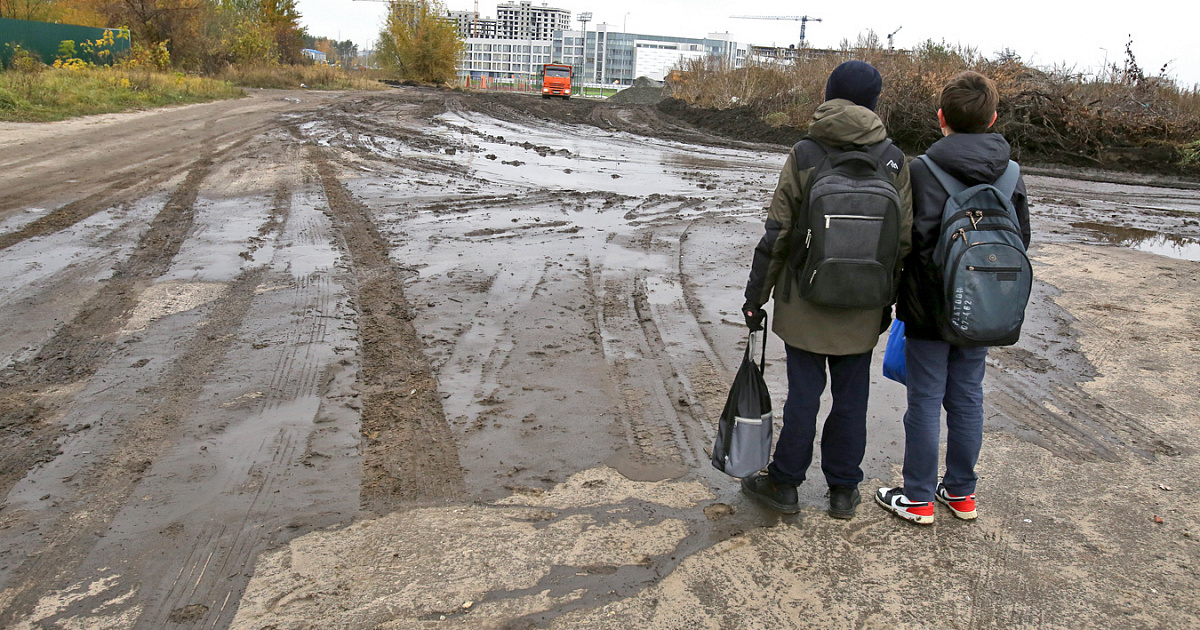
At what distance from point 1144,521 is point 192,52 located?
1671 inches

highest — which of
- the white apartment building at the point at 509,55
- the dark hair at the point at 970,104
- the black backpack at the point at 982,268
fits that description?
the white apartment building at the point at 509,55

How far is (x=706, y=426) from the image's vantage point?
13.6ft

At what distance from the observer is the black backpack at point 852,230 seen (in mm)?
2900

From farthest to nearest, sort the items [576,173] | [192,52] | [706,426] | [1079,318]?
[192,52] < [576,173] < [1079,318] < [706,426]

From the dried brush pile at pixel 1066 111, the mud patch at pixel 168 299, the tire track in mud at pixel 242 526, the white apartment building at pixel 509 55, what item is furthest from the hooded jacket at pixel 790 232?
the white apartment building at pixel 509 55

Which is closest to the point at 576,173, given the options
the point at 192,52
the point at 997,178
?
the point at 997,178

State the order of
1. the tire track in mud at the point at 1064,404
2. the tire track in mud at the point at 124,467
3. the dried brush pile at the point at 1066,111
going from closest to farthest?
the tire track in mud at the point at 124,467 → the tire track in mud at the point at 1064,404 → the dried brush pile at the point at 1066,111

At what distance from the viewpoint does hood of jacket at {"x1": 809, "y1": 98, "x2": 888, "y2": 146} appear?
2.95 m

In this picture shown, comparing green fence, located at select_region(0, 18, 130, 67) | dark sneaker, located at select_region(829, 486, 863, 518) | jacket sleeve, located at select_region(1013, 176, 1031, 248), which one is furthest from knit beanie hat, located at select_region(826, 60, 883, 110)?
green fence, located at select_region(0, 18, 130, 67)

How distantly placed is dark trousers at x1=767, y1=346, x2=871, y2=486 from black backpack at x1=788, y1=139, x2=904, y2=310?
0.34 m

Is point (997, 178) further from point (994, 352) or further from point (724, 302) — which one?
point (724, 302)

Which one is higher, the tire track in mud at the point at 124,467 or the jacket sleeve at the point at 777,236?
the jacket sleeve at the point at 777,236

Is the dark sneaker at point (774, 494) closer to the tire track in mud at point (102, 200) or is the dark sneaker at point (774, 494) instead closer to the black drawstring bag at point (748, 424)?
the black drawstring bag at point (748, 424)

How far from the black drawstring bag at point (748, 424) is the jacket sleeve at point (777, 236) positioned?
221 millimetres
